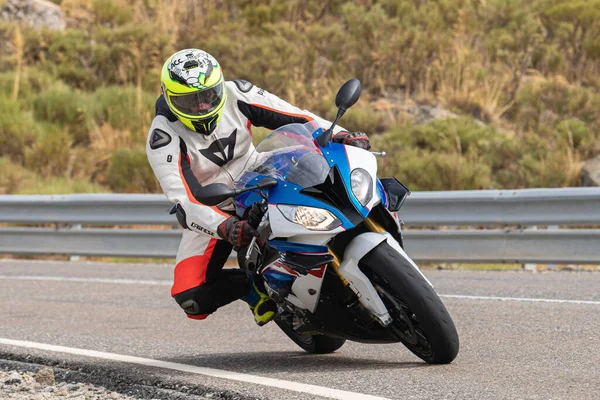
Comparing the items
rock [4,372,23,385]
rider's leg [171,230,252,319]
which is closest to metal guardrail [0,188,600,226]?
rider's leg [171,230,252,319]

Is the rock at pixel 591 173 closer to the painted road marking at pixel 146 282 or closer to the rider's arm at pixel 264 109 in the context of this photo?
the painted road marking at pixel 146 282

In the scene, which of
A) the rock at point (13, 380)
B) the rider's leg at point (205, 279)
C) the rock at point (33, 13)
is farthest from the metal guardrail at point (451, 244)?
the rock at point (33, 13)

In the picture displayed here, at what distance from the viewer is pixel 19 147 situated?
742 inches

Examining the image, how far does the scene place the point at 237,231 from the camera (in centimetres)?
526

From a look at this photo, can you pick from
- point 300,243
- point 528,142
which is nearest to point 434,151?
point 528,142

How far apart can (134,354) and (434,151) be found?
33.0ft

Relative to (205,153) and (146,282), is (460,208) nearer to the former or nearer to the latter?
(146,282)

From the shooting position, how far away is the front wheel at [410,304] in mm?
4684

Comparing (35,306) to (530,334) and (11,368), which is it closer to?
(11,368)

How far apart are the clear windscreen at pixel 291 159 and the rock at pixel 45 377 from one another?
146 centimetres

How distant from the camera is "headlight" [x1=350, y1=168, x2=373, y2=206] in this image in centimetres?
482

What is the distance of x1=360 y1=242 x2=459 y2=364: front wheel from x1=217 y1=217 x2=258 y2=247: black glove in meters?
0.72

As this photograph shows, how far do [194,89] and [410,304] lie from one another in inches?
70.3

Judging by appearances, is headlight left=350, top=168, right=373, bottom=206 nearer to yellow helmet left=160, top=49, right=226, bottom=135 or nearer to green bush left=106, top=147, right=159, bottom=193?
yellow helmet left=160, top=49, right=226, bottom=135
